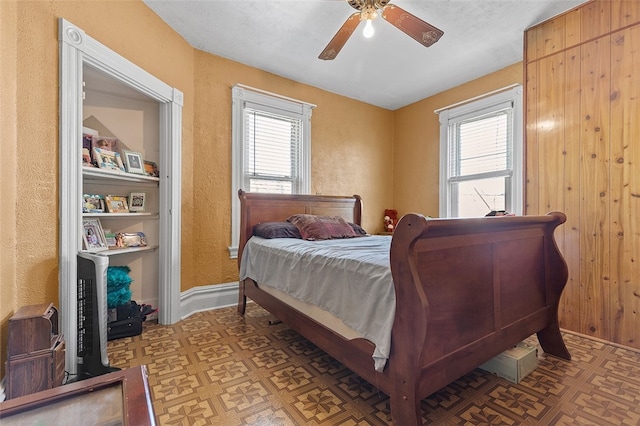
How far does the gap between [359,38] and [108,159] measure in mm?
2457

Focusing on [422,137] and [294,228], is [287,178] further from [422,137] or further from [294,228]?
[422,137]

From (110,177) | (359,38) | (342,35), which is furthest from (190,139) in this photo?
(359,38)

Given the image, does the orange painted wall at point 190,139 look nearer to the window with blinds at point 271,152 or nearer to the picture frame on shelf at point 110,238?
the window with blinds at point 271,152

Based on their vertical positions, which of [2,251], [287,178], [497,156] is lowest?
[2,251]

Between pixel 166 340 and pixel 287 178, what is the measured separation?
217 centimetres

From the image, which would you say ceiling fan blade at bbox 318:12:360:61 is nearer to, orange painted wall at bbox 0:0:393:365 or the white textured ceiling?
the white textured ceiling

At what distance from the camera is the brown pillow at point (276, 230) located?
276cm

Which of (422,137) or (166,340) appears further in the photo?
(422,137)

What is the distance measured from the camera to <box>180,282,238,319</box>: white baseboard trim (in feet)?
9.44

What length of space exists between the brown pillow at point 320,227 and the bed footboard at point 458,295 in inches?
57.9

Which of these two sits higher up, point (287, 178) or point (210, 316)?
point (287, 178)

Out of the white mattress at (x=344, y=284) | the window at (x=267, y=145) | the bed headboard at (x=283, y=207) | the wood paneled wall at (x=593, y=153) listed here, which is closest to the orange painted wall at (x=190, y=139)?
the window at (x=267, y=145)

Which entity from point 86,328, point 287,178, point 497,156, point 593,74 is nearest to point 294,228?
point 287,178

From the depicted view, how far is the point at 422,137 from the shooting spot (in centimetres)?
427
